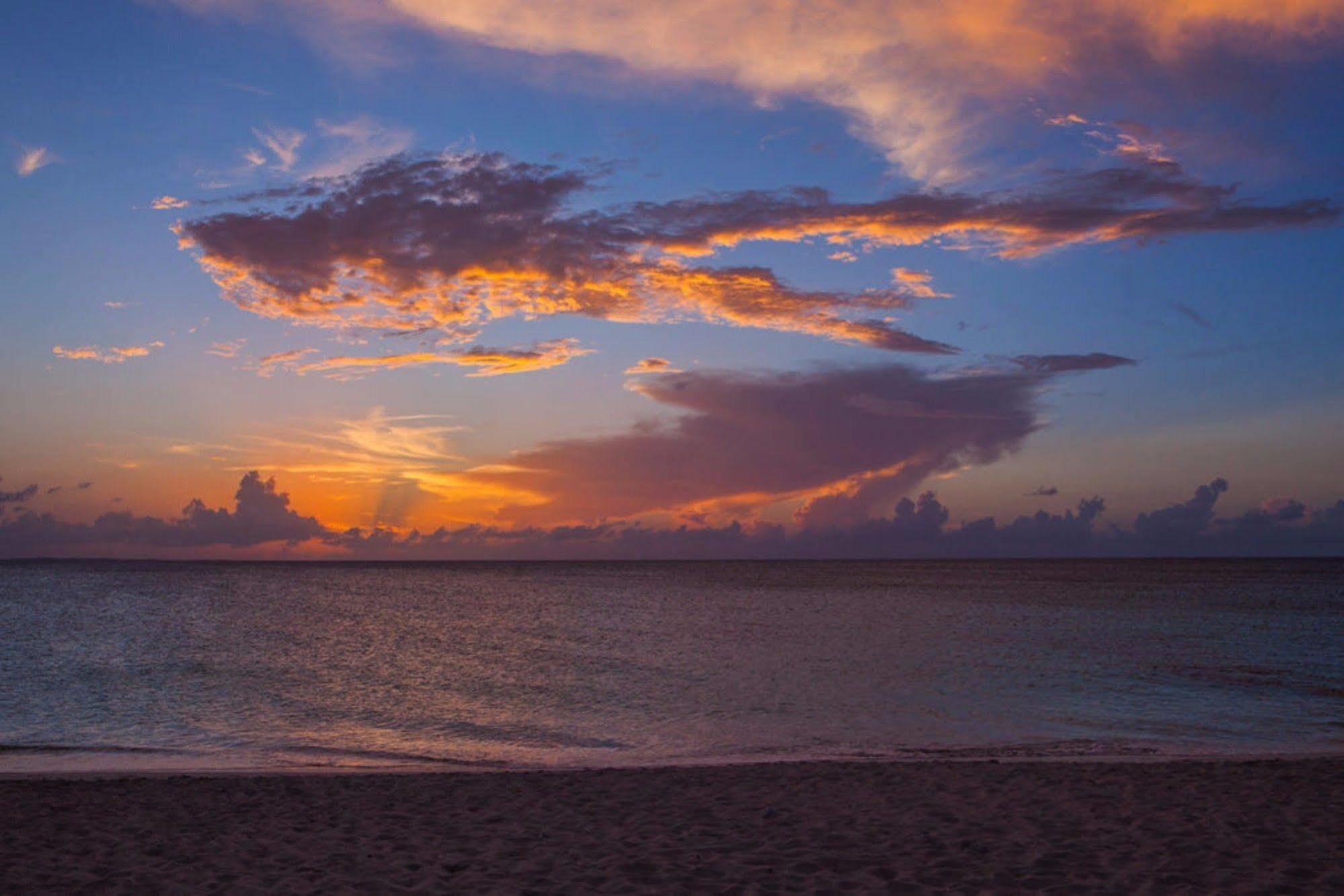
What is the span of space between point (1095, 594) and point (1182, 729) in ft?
314

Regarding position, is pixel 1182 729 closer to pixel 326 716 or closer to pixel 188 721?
pixel 326 716

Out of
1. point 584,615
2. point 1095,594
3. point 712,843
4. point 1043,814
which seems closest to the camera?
point 712,843

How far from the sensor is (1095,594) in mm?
109188

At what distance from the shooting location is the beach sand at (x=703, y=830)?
32.4 feet

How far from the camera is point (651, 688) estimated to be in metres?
30.8

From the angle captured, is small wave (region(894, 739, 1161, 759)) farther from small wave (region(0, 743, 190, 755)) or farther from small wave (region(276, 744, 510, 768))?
small wave (region(0, 743, 190, 755))

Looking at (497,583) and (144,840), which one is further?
(497,583)

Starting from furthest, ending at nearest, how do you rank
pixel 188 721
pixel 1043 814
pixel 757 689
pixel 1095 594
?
pixel 1095 594
pixel 757 689
pixel 188 721
pixel 1043 814

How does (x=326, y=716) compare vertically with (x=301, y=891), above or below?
below

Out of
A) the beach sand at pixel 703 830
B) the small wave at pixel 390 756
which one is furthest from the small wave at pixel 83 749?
the beach sand at pixel 703 830

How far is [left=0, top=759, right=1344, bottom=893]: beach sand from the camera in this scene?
9883mm

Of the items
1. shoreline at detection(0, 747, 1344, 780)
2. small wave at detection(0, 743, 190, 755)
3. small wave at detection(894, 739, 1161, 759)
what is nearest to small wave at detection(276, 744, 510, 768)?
shoreline at detection(0, 747, 1344, 780)

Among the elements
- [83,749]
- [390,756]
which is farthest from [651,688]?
[83,749]

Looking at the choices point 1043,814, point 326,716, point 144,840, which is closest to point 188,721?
point 326,716
